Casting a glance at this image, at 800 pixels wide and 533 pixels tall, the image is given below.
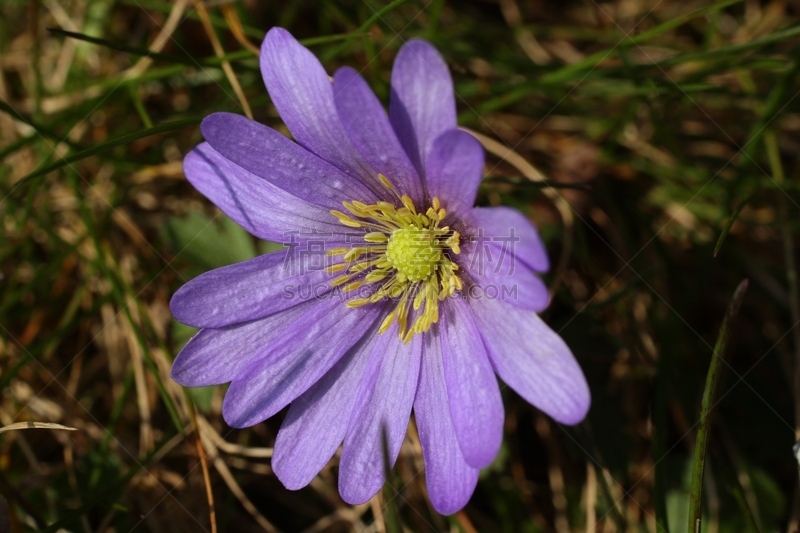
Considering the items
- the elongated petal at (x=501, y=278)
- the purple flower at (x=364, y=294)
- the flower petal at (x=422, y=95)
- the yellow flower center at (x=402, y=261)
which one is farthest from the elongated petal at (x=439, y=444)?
the flower petal at (x=422, y=95)

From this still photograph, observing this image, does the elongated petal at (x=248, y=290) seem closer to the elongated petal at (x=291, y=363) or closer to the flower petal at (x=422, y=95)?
the elongated petal at (x=291, y=363)

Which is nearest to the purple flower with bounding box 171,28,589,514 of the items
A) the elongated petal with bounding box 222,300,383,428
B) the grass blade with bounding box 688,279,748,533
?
the elongated petal with bounding box 222,300,383,428

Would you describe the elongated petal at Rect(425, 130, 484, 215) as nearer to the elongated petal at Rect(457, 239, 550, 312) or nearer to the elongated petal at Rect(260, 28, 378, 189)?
the elongated petal at Rect(457, 239, 550, 312)

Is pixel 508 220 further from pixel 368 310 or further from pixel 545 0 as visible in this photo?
pixel 545 0

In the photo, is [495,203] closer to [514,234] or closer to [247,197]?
[247,197]

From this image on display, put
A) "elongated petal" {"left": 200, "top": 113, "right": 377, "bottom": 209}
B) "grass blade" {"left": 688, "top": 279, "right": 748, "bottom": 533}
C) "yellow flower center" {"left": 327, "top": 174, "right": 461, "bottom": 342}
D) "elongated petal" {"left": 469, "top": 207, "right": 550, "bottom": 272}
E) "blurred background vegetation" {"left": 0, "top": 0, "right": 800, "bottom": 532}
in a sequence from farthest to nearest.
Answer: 1. "blurred background vegetation" {"left": 0, "top": 0, "right": 800, "bottom": 532}
2. "yellow flower center" {"left": 327, "top": 174, "right": 461, "bottom": 342}
3. "elongated petal" {"left": 200, "top": 113, "right": 377, "bottom": 209}
4. "grass blade" {"left": 688, "top": 279, "right": 748, "bottom": 533}
5. "elongated petal" {"left": 469, "top": 207, "right": 550, "bottom": 272}

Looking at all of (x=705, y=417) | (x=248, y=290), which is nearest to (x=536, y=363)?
(x=705, y=417)
